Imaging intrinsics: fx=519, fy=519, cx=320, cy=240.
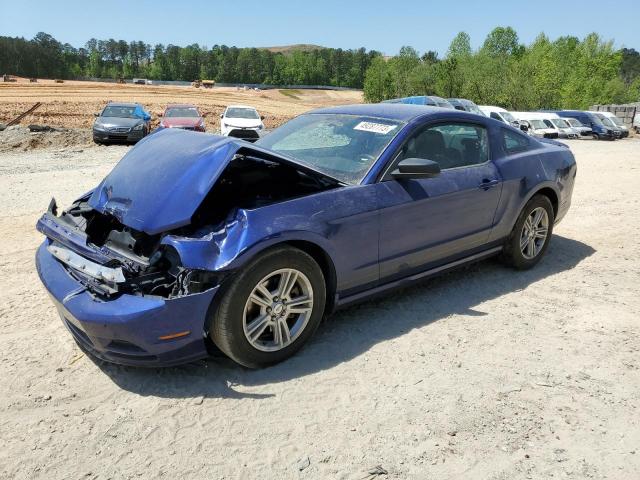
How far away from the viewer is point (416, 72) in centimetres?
6731

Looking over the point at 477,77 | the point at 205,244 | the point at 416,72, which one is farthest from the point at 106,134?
the point at 416,72

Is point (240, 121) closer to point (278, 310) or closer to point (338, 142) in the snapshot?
point (338, 142)

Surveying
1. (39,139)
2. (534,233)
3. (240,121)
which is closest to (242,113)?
(240,121)

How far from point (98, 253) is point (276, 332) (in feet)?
Answer: 3.90

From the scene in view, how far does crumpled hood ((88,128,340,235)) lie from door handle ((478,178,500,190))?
1.60m

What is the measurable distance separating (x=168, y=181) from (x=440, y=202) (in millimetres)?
2017

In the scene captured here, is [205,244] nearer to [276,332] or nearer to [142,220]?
[142,220]

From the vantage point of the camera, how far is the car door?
3715mm

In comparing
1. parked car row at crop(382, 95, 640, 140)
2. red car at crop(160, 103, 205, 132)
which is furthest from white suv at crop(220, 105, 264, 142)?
parked car row at crop(382, 95, 640, 140)

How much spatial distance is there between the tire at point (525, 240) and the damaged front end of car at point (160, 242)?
2.17 meters

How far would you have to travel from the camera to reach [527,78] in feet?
175

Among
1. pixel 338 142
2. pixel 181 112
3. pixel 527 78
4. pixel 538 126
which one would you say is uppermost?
pixel 527 78

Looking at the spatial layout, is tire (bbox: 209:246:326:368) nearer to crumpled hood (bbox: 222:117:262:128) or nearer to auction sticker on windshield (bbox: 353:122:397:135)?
auction sticker on windshield (bbox: 353:122:397:135)

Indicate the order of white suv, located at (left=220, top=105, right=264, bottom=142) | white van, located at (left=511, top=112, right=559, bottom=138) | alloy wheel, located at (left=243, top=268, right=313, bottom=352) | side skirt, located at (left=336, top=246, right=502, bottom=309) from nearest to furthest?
alloy wheel, located at (left=243, top=268, right=313, bottom=352) < side skirt, located at (left=336, top=246, right=502, bottom=309) < white suv, located at (left=220, top=105, right=264, bottom=142) < white van, located at (left=511, top=112, right=559, bottom=138)
